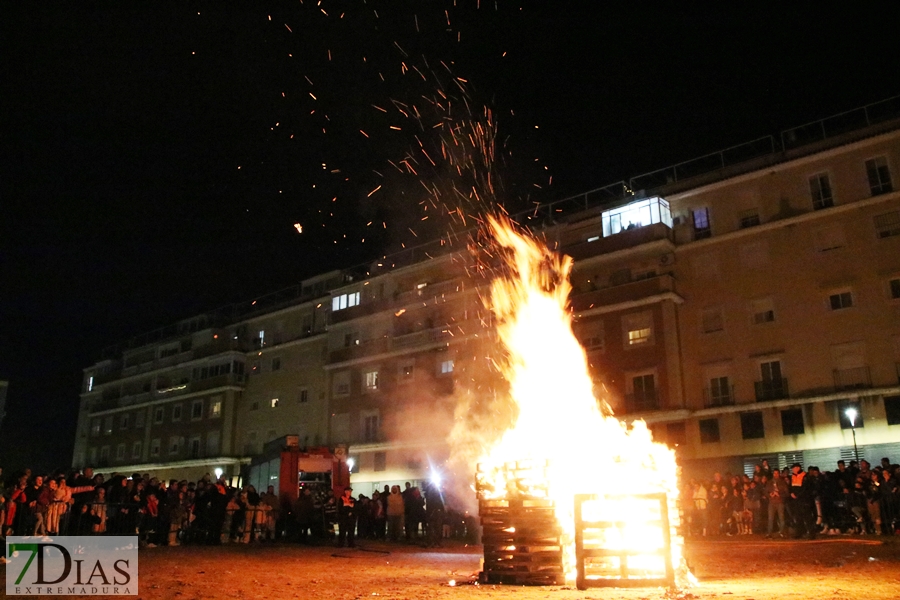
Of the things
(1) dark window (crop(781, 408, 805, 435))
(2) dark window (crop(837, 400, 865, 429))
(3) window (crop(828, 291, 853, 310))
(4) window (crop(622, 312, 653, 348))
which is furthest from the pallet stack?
(4) window (crop(622, 312, 653, 348))

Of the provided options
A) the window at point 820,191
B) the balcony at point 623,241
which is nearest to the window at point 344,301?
the balcony at point 623,241

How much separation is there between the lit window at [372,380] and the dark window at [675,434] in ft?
61.6

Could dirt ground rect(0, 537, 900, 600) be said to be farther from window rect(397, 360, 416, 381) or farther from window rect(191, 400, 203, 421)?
window rect(191, 400, 203, 421)

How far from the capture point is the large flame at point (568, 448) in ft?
33.2

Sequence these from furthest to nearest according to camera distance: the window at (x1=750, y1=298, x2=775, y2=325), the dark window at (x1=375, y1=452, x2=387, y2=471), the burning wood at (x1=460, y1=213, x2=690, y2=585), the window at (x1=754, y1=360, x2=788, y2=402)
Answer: the dark window at (x1=375, y1=452, x2=387, y2=471) < the window at (x1=750, y1=298, x2=775, y2=325) < the window at (x1=754, y1=360, x2=788, y2=402) < the burning wood at (x1=460, y1=213, x2=690, y2=585)

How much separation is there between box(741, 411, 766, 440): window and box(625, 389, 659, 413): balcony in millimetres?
3663

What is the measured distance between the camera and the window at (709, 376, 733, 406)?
30781 mm

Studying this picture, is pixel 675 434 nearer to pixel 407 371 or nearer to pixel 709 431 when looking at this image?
pixel 709 431

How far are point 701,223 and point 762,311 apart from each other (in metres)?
5.06

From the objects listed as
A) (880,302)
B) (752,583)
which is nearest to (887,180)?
(880,302)

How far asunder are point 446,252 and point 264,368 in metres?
18.4

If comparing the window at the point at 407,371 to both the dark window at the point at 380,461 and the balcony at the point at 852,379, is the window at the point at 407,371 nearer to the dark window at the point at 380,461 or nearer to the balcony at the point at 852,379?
the dark window at the point at 380,461

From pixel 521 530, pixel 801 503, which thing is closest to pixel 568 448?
pixel 521 530

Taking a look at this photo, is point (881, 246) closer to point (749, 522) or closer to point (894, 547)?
point (749, 522)
